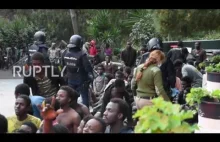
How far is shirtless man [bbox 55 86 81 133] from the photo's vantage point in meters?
3.93

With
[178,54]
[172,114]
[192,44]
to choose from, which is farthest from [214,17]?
[172,114]

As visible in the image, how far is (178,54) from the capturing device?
7.36 m

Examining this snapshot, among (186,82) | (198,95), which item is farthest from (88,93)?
(198,95)

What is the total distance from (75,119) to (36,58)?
1297 mm

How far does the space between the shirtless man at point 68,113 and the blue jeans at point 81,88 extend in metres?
1.81

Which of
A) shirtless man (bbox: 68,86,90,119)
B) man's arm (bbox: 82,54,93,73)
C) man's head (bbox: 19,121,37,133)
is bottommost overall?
man's head (bbox: 19,121,37,133)

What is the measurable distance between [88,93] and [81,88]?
0.19m

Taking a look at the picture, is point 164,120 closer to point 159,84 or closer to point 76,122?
point 76,122

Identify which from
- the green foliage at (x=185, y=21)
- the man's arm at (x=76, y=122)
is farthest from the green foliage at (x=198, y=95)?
the green foliage at (x=185, y=21)

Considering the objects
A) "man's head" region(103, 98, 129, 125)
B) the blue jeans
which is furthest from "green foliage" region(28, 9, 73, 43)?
"man's head" region(103, 98, 129, 125)

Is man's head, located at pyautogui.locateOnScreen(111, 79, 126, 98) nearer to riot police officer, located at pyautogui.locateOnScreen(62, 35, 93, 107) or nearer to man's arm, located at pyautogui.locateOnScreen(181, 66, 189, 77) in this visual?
riot police officer, located at pyautogui.locateOnScreen(62, 35, 93, 107)

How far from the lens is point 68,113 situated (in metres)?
4.02
